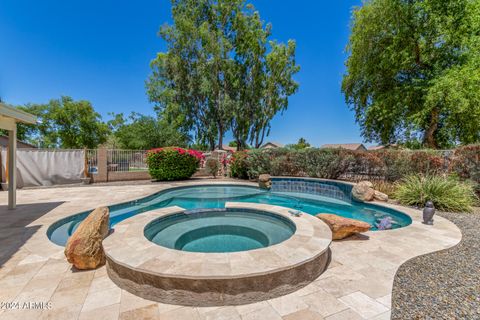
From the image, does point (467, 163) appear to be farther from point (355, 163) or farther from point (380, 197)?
point (355, 163)

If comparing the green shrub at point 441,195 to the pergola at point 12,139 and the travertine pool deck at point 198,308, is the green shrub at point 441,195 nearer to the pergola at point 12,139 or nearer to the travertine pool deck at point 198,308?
the travertine pool deck at point 198,308

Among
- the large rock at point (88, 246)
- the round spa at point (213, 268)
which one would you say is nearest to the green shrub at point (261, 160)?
the round spa at point (213, 268)

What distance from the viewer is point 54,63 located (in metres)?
15.0

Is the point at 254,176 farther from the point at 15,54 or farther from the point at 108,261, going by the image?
the point at 15,54

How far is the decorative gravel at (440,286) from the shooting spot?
2082mm

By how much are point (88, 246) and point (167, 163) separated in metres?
9.07

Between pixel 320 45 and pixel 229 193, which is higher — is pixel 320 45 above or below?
above

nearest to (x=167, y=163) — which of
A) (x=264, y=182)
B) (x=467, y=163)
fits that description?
(x=264, y=182)

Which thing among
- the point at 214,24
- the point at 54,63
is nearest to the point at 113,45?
the point at 54,63

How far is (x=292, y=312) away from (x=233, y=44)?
72.0 feet

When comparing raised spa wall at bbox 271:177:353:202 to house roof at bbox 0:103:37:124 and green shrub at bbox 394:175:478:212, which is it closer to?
green shrub at bbox 394:175:478:212

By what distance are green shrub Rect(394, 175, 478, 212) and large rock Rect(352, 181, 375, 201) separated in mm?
827

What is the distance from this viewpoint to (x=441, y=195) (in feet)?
19.7

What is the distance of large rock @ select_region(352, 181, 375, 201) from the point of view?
706 centimetres
